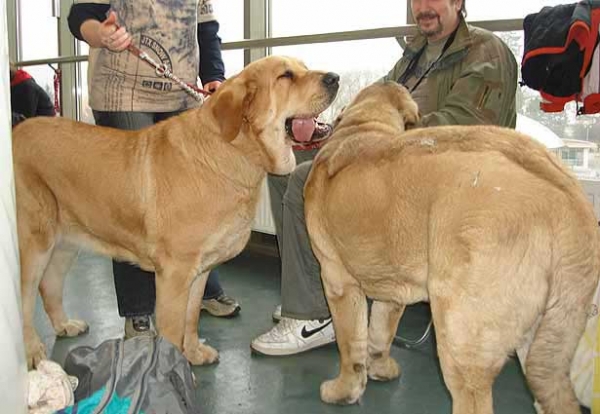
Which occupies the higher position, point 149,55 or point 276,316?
point 149,55

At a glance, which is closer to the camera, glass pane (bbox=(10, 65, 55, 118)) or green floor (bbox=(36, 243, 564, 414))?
green floor (bbox=(36, 243, 564, 414))

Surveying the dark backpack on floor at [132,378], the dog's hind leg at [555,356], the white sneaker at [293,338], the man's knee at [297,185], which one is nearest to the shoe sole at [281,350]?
the white sneaker at [293,338]

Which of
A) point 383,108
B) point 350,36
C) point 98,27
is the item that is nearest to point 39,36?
point 350,36

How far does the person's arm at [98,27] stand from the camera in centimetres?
243

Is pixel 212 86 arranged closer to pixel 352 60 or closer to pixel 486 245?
pixel 352 60

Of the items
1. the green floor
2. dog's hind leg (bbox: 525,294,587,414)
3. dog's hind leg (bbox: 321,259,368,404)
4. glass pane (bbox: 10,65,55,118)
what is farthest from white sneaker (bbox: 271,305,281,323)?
glass pane (bbox: 10,65,55,118)

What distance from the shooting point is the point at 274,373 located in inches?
99.8

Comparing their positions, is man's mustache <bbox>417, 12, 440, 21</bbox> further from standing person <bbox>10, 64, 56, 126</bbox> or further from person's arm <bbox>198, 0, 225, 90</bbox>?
standing person <bbox>10, 64, 56, 126</bbox>

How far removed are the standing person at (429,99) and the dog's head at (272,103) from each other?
1.19 feet

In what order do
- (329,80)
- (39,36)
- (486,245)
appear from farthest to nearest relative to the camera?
(39,36) → (329,80) → (486,245)

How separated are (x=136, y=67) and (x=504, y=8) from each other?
6.41 ft

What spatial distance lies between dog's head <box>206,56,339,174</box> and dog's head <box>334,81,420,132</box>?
129 mm

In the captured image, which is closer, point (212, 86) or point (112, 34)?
point (112, 34)

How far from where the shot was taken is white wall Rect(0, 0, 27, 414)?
1.02m
